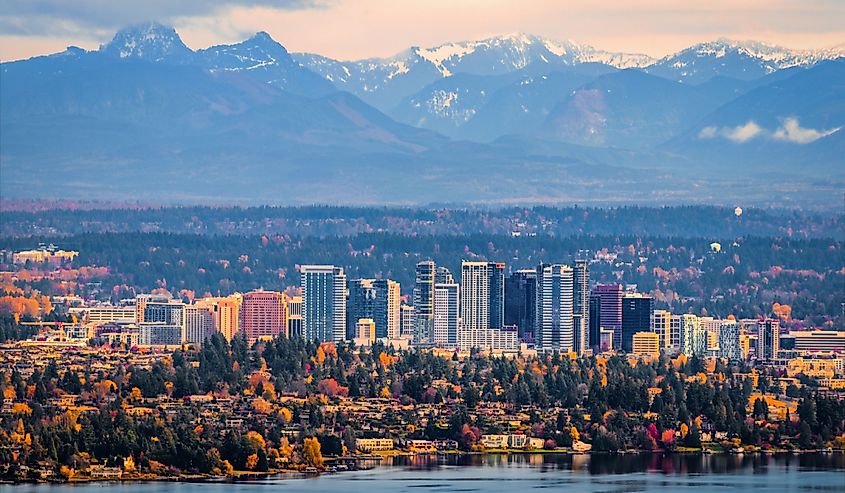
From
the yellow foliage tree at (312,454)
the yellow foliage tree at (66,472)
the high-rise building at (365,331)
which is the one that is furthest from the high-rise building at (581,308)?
the yellow foliage tree at (66,472)

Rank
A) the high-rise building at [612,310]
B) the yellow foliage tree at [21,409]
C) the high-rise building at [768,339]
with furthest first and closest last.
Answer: the high-rise building at [612,310] → the high-rise building at [768,339] → the yellow foliage tree at [21,409]

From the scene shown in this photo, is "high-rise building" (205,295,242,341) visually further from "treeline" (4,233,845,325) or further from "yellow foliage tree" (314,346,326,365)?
"yellow foliage tree" (314,346,326,365)

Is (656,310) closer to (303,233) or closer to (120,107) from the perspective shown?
(303,233)

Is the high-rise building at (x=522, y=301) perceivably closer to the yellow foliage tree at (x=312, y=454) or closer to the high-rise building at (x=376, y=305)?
the high-rise building at (x=376, y=305)

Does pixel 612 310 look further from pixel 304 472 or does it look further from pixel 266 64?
pixel 266 64

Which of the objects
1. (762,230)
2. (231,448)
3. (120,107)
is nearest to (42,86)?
(120,107)

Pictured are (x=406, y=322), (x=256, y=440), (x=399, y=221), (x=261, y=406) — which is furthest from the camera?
(x=399, y=221)

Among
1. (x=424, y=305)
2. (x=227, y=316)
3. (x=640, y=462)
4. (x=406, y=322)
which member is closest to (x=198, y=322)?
(x=227, y=316)
